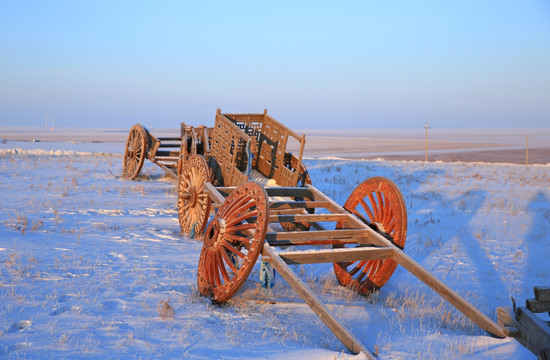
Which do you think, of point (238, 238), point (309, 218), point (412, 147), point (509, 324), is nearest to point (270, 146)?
point (309, 218)

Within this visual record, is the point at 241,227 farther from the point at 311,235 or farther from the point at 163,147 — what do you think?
the point at 163,147

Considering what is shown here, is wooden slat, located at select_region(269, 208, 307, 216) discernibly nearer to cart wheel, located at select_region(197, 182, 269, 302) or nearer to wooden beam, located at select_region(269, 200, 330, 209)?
wooden beam, located at select_region(269, 200, 330, 209)

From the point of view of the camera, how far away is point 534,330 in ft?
9.98

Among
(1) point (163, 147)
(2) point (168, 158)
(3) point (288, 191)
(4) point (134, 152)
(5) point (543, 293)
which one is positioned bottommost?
(5) point (543, 293)

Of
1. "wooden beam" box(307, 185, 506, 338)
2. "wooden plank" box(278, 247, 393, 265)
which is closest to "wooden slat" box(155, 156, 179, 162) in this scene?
"wooden beam" box(307, 185, 506, 338)

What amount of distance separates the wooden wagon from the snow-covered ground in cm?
24

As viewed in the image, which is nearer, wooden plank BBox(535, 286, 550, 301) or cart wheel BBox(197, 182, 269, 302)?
wooden plank BBox(535, 286, 550, 301)

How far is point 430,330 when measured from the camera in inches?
153

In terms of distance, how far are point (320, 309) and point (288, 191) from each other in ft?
9.13

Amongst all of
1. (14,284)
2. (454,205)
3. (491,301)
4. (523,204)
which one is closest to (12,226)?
(14,284)

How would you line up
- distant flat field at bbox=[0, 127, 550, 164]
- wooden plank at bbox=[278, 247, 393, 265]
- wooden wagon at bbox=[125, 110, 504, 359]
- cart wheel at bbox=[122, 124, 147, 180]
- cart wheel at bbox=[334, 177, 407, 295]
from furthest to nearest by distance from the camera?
distant flat field at bbox=[0, 127, 550, 164] → cart wheel at bbox=[122, 124, 147, 180] → cart wheel at bbox=[334, 177, 407, 295] → wooden plank at bbox=[278, 247, 393, 265] → wooden wagon at bbox=[125, 110, 504, 359]

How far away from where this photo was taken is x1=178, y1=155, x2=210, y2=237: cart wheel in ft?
23.4

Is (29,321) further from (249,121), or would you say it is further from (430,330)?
(249,121)

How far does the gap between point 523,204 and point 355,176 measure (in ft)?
19.0
